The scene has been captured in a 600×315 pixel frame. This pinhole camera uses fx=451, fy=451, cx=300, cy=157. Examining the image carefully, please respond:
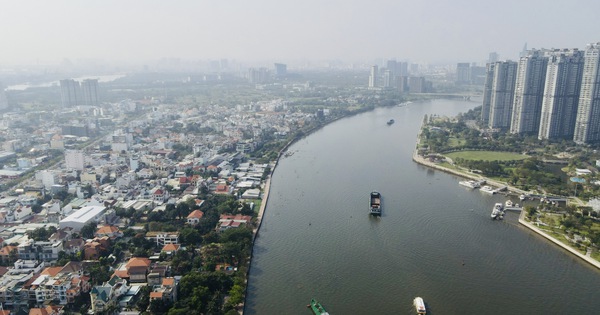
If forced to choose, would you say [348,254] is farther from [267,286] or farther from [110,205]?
[110,205]

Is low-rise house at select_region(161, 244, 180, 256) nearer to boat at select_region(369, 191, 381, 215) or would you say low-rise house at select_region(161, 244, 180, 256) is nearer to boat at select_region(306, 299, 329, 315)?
boat at select_region(306, 299, 329, 315)

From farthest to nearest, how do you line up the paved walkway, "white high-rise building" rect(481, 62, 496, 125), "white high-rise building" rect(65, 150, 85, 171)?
"white high-rise building" rect(481, 62, 496, 125)
"white high-rise building" rect(65, 150, 85, 171)
the paved walkway

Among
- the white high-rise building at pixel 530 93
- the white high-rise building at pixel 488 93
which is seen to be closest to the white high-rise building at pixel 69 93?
the white high-rise building at pixel 488 93

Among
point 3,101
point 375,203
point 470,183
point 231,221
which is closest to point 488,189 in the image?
point 470,183

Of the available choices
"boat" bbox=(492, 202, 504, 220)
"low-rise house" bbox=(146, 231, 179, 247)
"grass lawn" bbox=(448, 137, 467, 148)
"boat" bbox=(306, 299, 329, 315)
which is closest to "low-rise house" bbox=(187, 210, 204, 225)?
"low-rise house" bbox=(146, 231, 179, 247)

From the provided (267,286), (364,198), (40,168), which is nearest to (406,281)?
(267,286)

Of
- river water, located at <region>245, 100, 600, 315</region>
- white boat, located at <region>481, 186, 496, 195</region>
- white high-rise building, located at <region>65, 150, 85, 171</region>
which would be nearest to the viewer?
river water, located at <region>245, 100, 600, 315</region>
